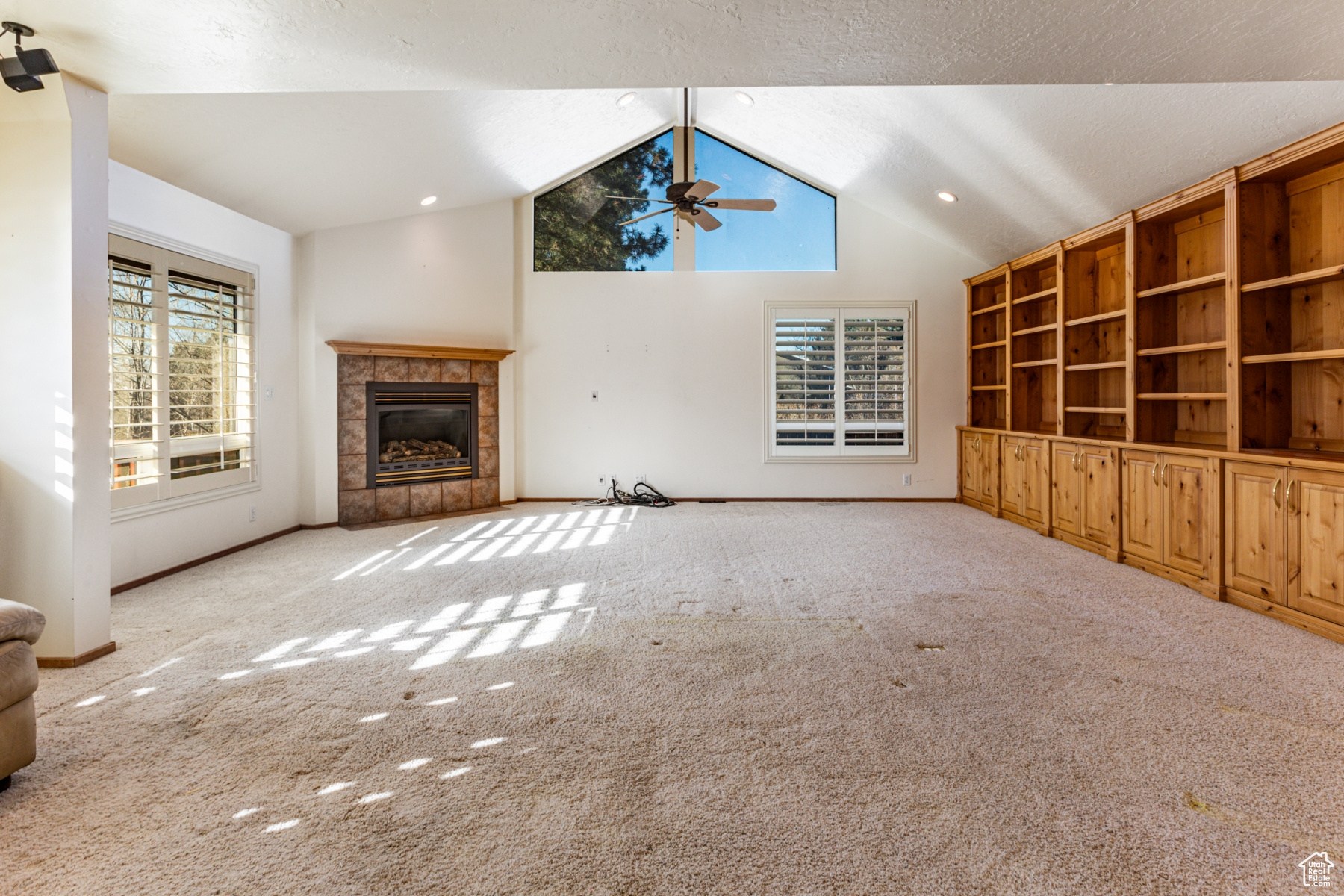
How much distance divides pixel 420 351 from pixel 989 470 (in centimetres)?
582

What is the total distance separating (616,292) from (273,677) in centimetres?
535

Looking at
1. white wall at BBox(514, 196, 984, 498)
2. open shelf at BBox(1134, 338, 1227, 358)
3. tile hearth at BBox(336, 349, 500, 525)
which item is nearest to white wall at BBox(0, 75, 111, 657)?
tile hearth at BBox(336, 349, 500, 525)

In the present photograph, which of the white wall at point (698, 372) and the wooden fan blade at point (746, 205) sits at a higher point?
the wooden fan blade at point (746, 205)

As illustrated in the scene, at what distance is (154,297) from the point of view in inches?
157

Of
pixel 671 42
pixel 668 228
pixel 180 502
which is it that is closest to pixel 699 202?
pixel 671 42

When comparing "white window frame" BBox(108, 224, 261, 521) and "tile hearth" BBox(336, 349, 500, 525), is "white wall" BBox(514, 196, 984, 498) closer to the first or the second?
"tile hearth" BBox(336, 349, 500, 525)

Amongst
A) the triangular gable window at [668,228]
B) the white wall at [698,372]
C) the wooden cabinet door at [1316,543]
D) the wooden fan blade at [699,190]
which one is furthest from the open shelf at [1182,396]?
the triangular gable window at [668,228]

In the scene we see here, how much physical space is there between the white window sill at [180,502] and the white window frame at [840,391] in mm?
4990

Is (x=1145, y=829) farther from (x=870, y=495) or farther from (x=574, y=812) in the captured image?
(x=870, y=495)

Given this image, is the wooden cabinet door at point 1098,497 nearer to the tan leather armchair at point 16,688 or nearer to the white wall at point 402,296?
the white wall at point 402,296

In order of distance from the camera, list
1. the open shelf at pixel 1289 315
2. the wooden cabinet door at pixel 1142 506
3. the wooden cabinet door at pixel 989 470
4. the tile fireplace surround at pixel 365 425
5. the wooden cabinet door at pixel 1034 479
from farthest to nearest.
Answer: the wooden cabinet door at pixel 989 470
the tile fireplace surround at pixel 365 425
the wooden cabinet door at pixel 1034 479
the wooden cabinet door at pixel 1142 506
the open shelf at pixel 1289 315

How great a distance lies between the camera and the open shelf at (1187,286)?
372 centimetres

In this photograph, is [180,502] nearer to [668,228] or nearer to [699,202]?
[699,202]

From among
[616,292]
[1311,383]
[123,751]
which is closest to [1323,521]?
[1311,383]
